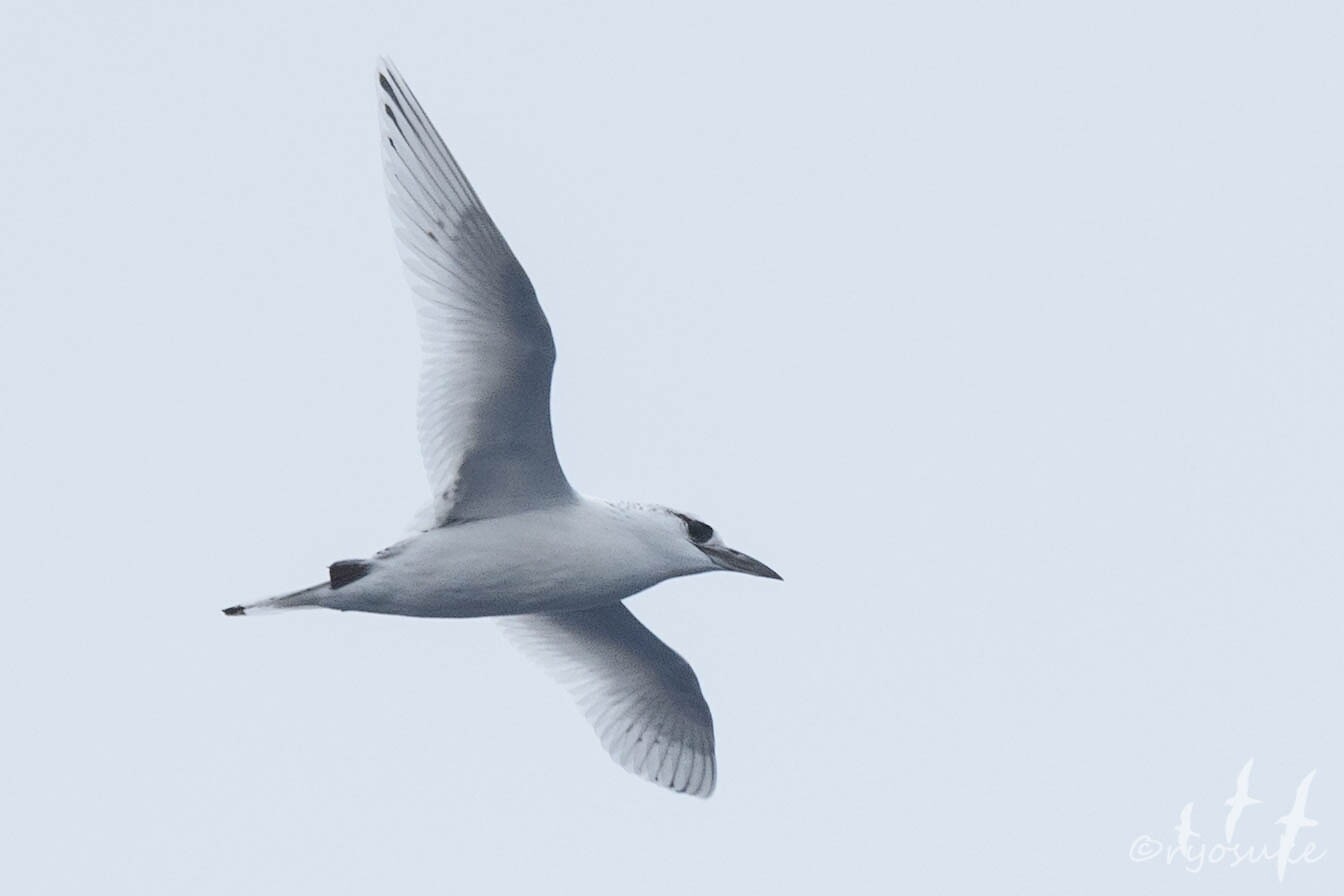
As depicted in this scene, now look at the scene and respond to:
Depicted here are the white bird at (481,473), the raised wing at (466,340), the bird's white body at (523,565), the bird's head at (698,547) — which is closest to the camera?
the raised wing at (466,340)

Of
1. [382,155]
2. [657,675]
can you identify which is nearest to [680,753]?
[657,675]

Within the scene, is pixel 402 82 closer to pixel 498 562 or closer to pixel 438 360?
pixel 438 360

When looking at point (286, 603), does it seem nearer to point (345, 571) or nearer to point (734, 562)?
point (345, 571)

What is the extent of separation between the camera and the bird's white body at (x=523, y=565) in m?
10.7

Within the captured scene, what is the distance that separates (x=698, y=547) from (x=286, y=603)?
230 cm

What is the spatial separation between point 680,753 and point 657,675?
587mm

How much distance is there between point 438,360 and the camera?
1053cm

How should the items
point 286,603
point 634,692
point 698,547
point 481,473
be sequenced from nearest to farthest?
point 286,603 < point 481,473 < point 698,547 < point 634,692

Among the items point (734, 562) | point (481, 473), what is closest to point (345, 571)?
point (481, 473)

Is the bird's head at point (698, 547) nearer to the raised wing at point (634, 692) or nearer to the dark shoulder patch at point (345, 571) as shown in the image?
→ the raised wing at point (634, 692)

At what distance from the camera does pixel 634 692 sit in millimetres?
13188

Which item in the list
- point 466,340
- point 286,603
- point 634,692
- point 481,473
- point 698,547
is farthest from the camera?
point 634,692

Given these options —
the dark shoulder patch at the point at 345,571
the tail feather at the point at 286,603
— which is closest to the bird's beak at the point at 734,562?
the dark shoulder patch at the point at 345,571

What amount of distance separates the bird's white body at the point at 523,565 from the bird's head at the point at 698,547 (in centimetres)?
1
